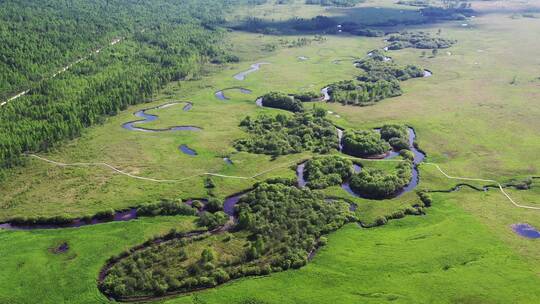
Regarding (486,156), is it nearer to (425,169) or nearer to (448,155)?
(448,155)

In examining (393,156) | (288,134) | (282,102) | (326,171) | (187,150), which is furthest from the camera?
(282,102)

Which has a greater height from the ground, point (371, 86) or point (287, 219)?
point (371, 86)

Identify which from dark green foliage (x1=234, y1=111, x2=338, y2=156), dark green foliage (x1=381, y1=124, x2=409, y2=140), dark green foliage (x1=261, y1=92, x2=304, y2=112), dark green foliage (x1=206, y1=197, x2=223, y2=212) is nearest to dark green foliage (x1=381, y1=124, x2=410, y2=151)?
dark green foliage (x1=381, y1=124, x2=409, y2=140)

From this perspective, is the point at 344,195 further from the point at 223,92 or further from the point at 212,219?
the point at 223,92

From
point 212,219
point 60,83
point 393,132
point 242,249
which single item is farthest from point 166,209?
point 60,83

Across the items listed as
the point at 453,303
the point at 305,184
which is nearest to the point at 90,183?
the point at 305,184

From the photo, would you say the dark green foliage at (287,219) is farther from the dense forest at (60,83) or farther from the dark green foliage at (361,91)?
the dark green foliage at (361,91)
